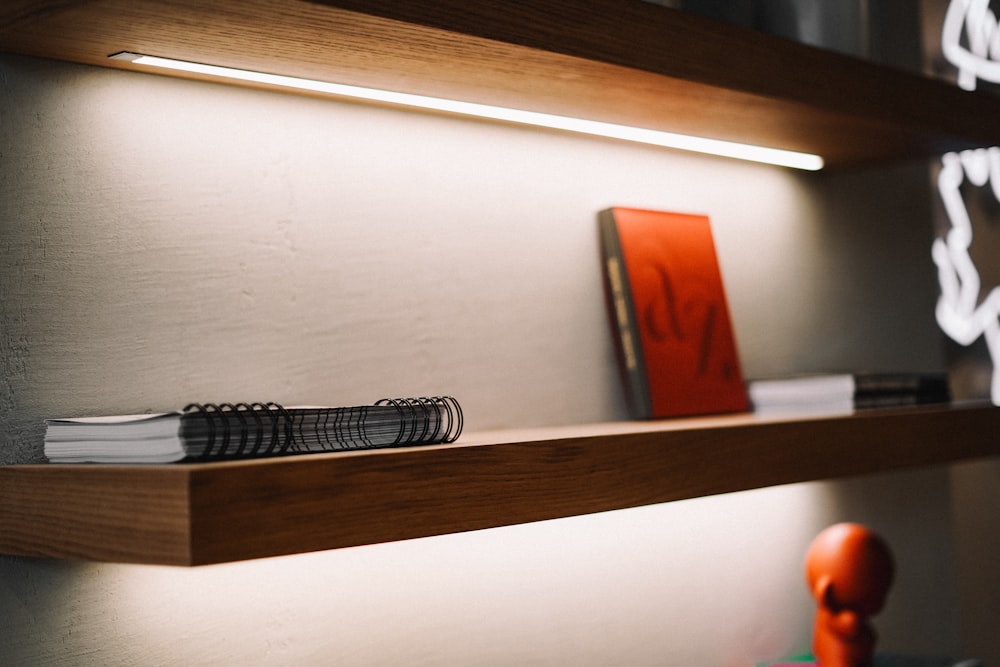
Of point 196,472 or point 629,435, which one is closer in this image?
point 196,472

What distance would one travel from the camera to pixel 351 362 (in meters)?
1.27

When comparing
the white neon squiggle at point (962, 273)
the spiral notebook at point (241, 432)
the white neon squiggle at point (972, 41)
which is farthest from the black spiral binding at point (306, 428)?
the white neon squiggle at point (972, 41)

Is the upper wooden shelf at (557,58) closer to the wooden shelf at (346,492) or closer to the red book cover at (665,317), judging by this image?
the red book cover at (665,317)

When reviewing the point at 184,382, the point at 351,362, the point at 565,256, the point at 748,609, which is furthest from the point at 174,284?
the point at 748,609

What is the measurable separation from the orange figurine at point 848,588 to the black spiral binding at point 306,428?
2.56ft

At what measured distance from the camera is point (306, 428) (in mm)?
933

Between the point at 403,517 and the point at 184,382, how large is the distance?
33 centimetres

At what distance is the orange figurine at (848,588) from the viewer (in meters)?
1.57

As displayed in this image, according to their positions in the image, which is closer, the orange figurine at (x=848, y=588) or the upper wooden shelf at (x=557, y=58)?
the upper wooden shelf at (x=557, y=58)

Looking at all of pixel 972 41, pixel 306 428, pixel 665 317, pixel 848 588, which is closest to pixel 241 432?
pixel 306 428

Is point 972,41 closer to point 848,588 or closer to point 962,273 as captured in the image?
point 962,273

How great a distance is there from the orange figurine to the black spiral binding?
782 millimetres

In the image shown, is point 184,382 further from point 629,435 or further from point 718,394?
point 718,394

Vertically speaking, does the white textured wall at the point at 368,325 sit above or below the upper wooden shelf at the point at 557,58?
below
